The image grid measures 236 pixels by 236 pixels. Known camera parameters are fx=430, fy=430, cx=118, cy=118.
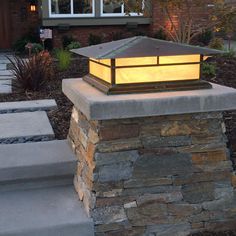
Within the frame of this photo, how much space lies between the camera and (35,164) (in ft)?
10.6

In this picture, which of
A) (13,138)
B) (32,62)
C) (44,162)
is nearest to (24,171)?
(44,162)

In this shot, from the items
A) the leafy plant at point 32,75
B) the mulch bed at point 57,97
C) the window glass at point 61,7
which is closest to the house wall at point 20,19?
the window glass at point 61,7

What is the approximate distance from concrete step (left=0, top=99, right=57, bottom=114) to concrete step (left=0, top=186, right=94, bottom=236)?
1.93 m

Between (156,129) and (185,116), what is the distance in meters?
0.22

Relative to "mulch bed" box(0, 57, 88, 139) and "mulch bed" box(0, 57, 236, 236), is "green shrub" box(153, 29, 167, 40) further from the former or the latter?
"mulch bed" box(0, 57, 88, 139)

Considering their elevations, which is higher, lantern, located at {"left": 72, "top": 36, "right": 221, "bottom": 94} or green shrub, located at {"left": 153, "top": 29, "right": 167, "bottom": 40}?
lantern, located at {"left": 72, "top": 36, "right": 221, "bottom": 94}

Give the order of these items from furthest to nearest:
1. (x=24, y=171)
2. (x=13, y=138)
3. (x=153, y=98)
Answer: (x=13, y=138)
(x=24, y=171)
(x=153, y=98)

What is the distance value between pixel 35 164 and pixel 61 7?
10862mm

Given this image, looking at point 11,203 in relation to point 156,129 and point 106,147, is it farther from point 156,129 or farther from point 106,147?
point 156,129

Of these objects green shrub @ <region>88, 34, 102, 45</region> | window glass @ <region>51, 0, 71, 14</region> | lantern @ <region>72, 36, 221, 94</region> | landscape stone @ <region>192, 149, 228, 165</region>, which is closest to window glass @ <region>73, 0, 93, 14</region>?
window glass @ <region>51, 0, 71, 14</region>

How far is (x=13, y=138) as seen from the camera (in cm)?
392

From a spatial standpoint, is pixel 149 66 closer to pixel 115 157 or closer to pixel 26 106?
pixel 115 157

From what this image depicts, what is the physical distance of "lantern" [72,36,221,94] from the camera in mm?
2832

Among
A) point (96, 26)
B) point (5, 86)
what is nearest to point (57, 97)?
point (5, 86)
